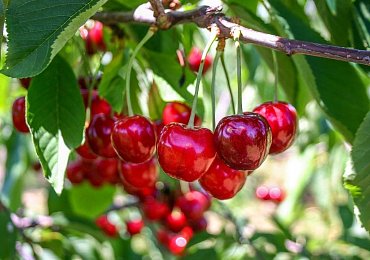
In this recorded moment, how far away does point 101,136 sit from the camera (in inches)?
54.5

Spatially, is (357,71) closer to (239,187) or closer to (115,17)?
(239,187)

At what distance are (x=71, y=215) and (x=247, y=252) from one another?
2.03ft

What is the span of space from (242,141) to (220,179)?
13cm

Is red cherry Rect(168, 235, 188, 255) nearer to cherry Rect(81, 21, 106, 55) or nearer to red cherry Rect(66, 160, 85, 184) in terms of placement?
red cherry Rect(66, 160, 85, 184)

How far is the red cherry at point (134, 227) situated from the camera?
3.09m

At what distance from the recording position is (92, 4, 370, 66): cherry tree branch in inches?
36.4

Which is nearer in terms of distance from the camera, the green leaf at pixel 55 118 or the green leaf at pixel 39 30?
the green leaf at pixel 39 30

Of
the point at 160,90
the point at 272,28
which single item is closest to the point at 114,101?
the point at 160,90

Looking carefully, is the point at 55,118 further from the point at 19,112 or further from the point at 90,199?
the point at 90,199

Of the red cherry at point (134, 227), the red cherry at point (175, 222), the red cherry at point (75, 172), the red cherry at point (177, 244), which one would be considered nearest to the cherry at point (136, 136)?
the red cherry at point (75, 172)

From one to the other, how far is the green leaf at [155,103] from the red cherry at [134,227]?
1.49m

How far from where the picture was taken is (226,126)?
1.08 m

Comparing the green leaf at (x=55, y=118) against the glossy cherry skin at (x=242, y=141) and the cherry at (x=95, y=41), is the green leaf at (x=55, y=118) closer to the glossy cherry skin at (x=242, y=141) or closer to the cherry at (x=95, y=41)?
the glossy cherry skin at (x=242, y=141)

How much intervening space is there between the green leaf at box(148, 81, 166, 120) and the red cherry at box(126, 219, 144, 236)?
1.49 m
